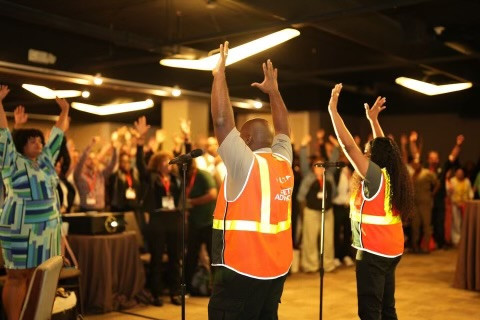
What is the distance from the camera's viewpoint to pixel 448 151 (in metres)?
15.3

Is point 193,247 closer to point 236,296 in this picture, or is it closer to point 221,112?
point 236,296

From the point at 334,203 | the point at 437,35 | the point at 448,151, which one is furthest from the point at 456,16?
the point at 448,151

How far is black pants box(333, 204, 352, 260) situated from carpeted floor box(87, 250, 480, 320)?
1.19ft

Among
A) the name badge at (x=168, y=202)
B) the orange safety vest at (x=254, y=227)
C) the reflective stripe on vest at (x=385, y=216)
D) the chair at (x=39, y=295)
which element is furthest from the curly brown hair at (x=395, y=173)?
the name badge at (x=168, y=202)

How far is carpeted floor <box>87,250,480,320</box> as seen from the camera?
5805 mm

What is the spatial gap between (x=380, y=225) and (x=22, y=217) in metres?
2.44

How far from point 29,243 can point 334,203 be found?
5.24 metres

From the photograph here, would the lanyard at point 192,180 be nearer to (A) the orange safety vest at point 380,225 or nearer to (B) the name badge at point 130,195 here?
(B) the name badge at point 130,195

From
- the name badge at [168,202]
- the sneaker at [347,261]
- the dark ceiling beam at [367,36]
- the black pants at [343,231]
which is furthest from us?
the sneaker at [347,261]

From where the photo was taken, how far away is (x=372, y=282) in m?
3.62

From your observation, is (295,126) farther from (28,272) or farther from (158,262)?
(28,272)

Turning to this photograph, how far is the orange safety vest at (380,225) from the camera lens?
12.1 ft

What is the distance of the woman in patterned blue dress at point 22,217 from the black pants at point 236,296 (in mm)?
1934

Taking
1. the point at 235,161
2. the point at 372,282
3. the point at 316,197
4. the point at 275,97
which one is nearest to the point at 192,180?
the point at 316,197
